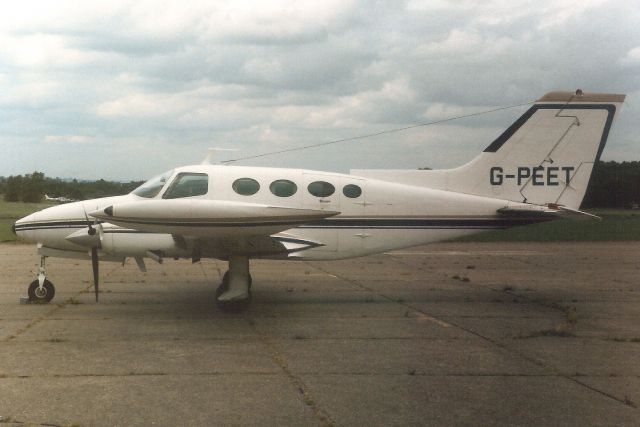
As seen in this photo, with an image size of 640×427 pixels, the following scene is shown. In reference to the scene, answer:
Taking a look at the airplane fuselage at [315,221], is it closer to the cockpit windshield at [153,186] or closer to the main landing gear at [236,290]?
the cockpit windshield at [153,186]

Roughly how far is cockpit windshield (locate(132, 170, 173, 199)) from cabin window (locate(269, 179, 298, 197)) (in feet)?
6.58

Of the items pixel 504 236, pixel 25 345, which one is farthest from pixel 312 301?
pixel 504 236

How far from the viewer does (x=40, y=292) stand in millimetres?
13320

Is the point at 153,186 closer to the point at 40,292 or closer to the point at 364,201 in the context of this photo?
the point at 40,292

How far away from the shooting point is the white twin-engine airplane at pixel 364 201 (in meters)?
12.7

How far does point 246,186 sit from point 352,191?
7.16ft

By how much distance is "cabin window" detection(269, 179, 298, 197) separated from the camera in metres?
13.2

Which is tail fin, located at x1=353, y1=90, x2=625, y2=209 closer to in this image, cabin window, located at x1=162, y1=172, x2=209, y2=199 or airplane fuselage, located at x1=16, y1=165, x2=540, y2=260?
airplane fuselage, located at x1=16, y1=165, x2=540, y2=260

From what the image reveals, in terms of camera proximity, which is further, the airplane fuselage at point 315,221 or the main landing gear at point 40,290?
the main landing gear at point 40,290

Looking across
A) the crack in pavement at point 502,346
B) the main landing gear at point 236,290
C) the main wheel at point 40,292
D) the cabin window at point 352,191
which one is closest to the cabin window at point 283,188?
the cabin window at point 352,191

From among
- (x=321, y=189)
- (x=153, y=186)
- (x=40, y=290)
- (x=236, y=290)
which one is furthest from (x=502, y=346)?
(x=40, y=290)

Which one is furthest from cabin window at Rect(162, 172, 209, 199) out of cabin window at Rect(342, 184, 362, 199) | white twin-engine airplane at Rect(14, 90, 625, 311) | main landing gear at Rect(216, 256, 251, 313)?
cabin window at Rect(342, 184, 362, 199)

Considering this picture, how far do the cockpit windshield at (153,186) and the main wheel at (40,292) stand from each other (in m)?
2.57

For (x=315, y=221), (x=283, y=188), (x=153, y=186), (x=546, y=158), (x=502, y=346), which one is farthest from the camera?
(x=546, y=158)
